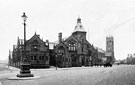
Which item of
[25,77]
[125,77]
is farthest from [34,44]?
[125,77]

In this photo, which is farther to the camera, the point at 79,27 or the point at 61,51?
the point at 79,27

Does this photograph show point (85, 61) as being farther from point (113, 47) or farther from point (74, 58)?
point (113, 47)

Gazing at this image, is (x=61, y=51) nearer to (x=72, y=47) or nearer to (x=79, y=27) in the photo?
(x=72, y=47)

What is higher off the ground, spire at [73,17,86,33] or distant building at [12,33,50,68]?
spire at [73,17,86,33]

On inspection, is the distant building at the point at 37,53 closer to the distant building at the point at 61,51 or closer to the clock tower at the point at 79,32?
the distant building at the point at 61,51

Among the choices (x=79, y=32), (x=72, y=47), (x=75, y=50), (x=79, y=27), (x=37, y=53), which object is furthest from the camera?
(x=79, y=27)

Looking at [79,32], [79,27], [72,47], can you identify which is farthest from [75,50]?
[79,27]

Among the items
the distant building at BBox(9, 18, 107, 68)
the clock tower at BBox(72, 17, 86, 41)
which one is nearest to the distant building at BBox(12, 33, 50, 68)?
the distant building at BBox(9, 18, 107, 68)

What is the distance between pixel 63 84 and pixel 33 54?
1736 inches

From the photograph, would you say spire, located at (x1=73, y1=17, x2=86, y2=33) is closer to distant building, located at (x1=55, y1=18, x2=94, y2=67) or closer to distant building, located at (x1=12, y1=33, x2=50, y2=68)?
distant building, located at (x1=55, y1=18, x2=94, y2=67)

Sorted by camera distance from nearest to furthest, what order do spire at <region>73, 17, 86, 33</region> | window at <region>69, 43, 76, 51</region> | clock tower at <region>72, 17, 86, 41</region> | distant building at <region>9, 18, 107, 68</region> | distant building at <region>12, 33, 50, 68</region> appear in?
distant building at <region>12, 33, 50, 68</region>
distant building at <region>9, 18, 107, 68</region>
window at <region>69, 43, 76, 51</region>
clock tower at <region>72, 17, 86, 41</region>
spire at <region>73, 17, 86, 33</region>

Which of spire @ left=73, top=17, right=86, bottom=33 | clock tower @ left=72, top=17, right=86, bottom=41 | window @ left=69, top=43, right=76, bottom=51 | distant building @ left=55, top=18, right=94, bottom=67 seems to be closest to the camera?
distant building @ left=55, top=18, right=94, bottom=67

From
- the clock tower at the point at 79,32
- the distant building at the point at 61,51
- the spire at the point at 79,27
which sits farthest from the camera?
the spire at the point at 79,27

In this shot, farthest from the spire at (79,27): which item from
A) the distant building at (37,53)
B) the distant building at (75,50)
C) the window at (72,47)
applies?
the distant building at (37,53)
